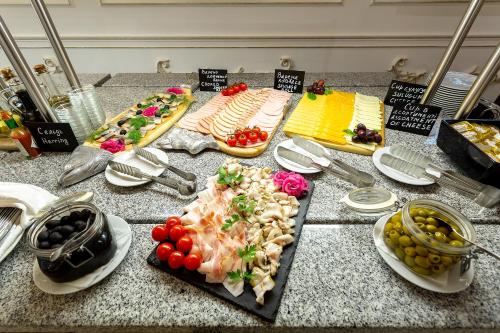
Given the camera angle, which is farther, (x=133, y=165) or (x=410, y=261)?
Answer: (x=133, y=165)

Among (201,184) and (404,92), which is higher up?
(404,92)

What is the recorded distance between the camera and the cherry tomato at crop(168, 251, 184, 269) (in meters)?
0.54

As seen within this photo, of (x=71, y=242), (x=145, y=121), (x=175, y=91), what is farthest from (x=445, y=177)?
(x=175, y=91)

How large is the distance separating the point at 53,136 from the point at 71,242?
0.61m

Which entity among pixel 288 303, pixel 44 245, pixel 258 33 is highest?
pixel 258 33

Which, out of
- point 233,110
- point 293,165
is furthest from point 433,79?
point 233,110

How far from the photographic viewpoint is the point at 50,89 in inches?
40.4

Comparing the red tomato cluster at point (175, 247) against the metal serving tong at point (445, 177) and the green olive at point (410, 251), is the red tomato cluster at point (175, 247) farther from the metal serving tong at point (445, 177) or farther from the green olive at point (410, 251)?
the metal serving tong at point (445, 177)

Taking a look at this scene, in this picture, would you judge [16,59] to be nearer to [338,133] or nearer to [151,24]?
[338,133]

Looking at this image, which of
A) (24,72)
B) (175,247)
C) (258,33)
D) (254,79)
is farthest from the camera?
(258,33)

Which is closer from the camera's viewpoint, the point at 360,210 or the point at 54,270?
the point at 54,270

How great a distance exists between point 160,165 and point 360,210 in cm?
61

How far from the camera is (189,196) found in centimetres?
75

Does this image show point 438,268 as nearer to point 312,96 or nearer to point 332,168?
point 332,168
